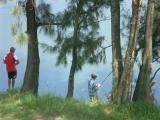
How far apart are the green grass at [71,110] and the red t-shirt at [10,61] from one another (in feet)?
16.4

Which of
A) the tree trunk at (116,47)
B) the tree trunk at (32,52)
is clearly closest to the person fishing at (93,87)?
the tree trunk at (32,52)

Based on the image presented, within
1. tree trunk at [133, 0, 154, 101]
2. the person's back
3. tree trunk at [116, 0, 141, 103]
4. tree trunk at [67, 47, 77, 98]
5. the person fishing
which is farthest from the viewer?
tree trunk at [67, 47, 77, 98]

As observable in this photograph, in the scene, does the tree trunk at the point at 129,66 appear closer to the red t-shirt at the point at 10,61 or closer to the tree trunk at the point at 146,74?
the tree trunk at the point at 146,74

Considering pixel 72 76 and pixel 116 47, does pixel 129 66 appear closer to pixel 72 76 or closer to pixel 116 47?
pixel 116 47

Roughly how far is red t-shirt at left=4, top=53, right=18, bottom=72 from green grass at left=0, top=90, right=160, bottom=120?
A: 499 cm

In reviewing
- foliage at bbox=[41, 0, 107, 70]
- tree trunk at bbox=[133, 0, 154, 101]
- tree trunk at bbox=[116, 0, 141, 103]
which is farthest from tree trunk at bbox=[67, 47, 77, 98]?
tree trunk at bbox=[116, 0, 141, 103]

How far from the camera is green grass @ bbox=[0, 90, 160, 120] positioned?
41.7 ft

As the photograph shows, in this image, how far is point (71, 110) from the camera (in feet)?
42.6

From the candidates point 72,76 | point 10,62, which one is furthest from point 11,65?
point 72,76

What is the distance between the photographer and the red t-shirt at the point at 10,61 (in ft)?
61.3

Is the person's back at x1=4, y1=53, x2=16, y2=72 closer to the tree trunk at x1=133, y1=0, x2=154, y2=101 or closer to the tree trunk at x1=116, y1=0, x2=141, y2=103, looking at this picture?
the tree trunk at x1=133, y1=0, x2=154, y2=101

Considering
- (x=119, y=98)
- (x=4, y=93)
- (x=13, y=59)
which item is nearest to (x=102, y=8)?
(x=13, y=59)

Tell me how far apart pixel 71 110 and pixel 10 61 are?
625cm

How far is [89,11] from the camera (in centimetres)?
2055
